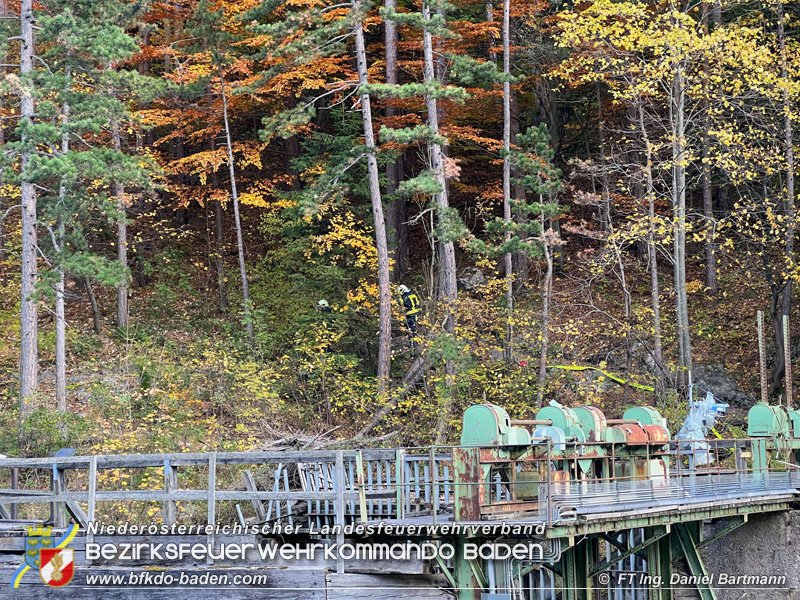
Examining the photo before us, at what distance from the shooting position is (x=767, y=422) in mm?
20219

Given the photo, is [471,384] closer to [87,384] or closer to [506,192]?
[506,192]

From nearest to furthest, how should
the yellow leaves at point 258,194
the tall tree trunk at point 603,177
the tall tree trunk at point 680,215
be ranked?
1. the tall tree trunk at point 680,215
2. the tall tree trunk at point 603,177
3. the yellow leaves at point 258,194

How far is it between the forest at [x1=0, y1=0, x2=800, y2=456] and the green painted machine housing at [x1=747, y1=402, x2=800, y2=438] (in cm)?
397

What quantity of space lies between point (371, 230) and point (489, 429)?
19.5 meters

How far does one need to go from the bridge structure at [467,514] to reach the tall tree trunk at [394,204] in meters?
14.9

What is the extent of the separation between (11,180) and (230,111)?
12.2 metres

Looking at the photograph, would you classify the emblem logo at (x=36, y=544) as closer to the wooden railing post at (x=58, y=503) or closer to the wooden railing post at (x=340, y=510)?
the wooden railing post at (x=58, y=503)

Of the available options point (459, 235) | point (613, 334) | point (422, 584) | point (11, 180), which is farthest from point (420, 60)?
point (422, 584)

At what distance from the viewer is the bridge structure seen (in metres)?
11.4

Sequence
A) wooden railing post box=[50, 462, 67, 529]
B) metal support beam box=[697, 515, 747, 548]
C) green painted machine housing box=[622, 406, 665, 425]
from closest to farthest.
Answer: wooden railing post box=[50, 462, 67, 529], metal support beam box=[697, 515, 747, 548], green painted machine housing box=[622, 406, 665, 425]

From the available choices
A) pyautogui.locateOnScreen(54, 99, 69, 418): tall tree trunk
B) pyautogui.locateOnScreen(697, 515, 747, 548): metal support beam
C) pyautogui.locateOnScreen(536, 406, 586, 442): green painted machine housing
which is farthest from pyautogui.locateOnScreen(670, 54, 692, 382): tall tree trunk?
pyautogui.locateOnScreen(54, 99, 69, 418): tall tree trunk

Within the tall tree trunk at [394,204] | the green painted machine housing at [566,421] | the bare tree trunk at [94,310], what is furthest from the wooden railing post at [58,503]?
the tall tree trunk at [394,204]

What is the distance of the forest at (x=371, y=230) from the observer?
24375 mm

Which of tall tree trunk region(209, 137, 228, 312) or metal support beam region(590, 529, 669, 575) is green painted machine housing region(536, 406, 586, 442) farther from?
tall tree trunk region(209, 137, 228, 312)
